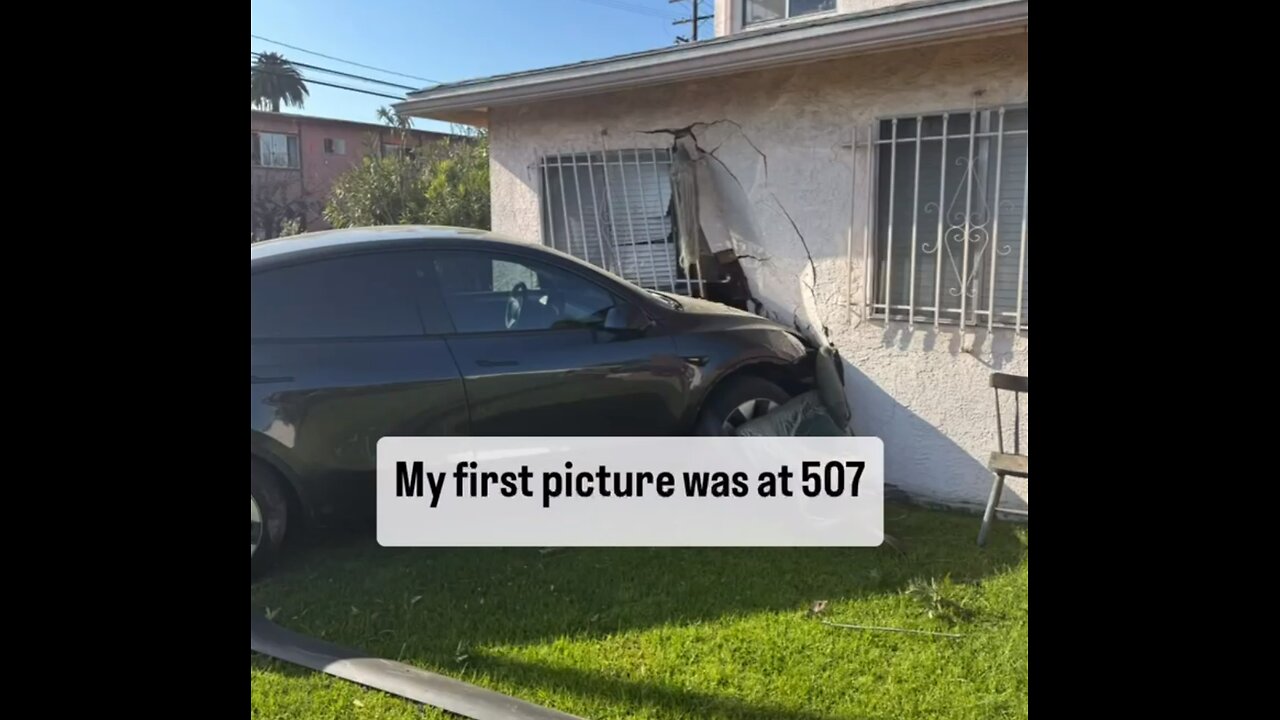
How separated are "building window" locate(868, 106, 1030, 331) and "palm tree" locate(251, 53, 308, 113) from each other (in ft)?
6.29

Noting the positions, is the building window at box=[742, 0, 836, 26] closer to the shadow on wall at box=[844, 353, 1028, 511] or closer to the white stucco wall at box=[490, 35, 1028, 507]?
the white stucco wall at box=[490, 35, 1028, 507]

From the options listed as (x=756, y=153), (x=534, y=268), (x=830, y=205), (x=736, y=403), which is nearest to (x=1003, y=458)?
(x=736, y=403)

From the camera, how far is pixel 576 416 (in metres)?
2.75

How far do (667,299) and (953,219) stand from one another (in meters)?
1.02

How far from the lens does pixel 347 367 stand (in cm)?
255

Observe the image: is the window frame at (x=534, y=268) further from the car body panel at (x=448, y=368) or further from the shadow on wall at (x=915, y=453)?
the shadow on wall at (x=915, y=453)

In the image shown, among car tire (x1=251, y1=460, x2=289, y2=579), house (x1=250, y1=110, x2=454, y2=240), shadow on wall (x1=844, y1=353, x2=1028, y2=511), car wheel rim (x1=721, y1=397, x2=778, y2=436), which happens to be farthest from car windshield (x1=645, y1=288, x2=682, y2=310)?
car tire (x1=251, y1=460, x2=289, y2=579)

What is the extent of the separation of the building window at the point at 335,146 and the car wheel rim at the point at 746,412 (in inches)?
61.5

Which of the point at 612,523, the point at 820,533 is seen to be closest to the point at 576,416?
the point at 612,523

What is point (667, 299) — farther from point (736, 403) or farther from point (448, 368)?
point (448, 368)

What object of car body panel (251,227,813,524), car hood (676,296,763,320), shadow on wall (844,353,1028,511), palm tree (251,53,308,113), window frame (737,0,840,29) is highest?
window frame (737,0,840,29)

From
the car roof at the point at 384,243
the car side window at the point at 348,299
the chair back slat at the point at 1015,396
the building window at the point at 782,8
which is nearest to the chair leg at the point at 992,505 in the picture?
the chair back slat at the point at 1015,396

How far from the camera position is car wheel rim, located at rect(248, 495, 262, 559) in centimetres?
254
